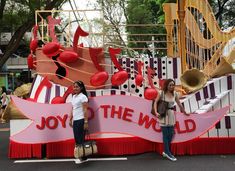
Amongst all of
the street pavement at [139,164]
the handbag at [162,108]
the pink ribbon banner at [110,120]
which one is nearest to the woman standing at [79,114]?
the street pavement at [139,164]

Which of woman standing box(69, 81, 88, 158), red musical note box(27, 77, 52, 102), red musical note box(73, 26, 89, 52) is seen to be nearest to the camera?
woman standing box(69, 81, 88, 158)

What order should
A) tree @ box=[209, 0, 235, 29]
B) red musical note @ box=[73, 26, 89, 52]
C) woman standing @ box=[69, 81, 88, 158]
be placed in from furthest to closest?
tree @ box=[209, 0, 235, 29]
red musical note @ box=[73, 26, 89, 52]
woman standing @ box=[69, 81, 88, 158]

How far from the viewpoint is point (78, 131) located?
8062mm

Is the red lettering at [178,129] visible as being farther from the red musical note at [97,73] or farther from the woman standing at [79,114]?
the woman standing at [79,114]

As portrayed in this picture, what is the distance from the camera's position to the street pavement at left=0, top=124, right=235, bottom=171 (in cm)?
774

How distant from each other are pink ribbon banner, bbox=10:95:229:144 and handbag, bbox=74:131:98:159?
1.86 feet

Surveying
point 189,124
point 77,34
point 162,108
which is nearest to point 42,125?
point 77,34

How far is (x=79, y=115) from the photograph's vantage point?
8.04 meters

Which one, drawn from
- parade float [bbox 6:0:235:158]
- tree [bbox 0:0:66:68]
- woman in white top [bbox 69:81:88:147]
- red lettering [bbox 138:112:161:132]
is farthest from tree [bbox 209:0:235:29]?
woman in white top [bbox 69:81:88:147]

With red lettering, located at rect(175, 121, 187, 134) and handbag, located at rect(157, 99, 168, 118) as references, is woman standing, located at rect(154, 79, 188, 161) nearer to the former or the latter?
handbag, located at rect(157, 99, 168, 118)

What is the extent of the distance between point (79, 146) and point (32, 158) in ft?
4.61

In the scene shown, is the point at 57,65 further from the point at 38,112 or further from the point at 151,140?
the point at 151,140

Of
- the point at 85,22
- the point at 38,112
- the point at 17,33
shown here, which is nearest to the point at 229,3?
the point at 17,33

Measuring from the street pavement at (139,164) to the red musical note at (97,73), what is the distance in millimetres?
1620
